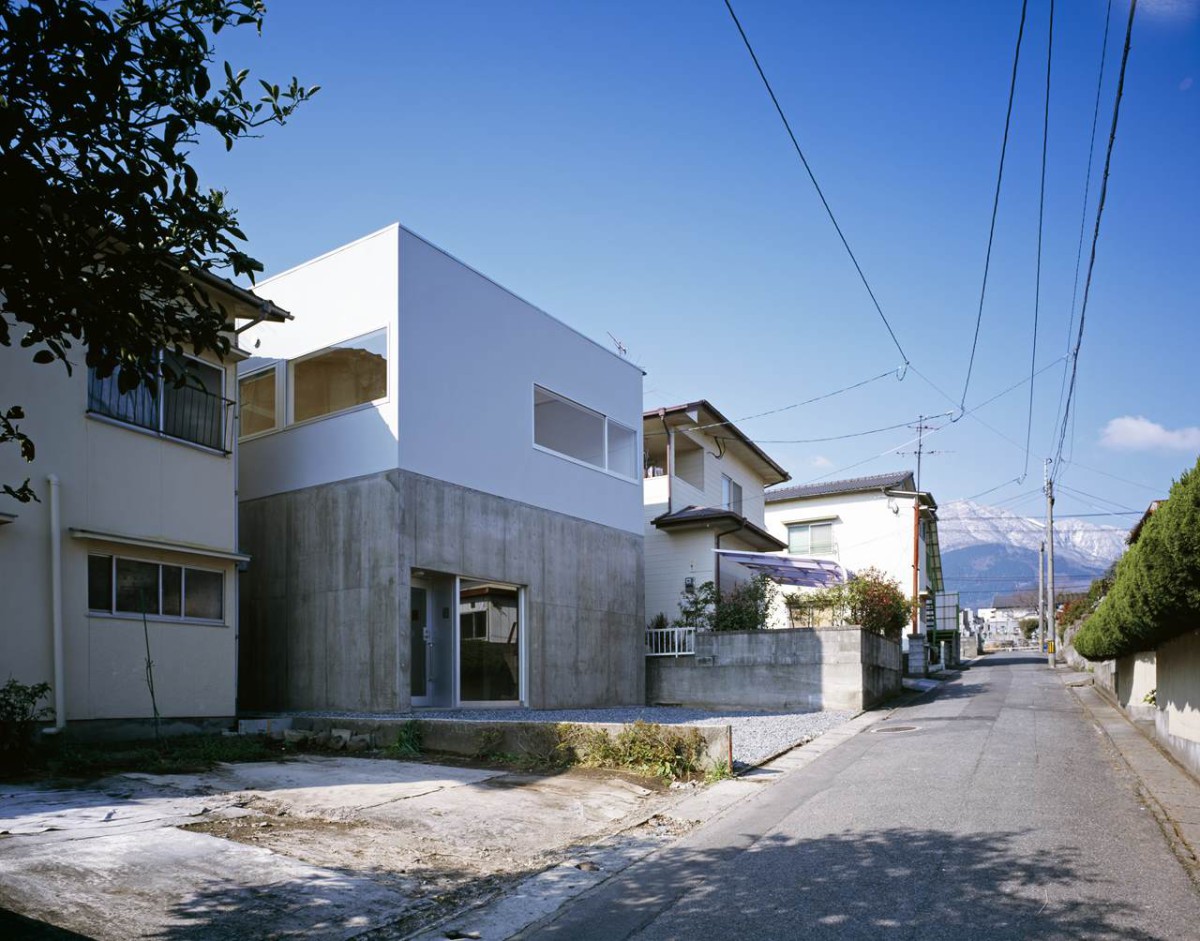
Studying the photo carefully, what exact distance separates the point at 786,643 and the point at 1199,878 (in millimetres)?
12601

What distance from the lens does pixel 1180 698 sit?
10375mm

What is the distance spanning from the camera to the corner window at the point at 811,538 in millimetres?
37219

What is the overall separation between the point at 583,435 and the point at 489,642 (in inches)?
210

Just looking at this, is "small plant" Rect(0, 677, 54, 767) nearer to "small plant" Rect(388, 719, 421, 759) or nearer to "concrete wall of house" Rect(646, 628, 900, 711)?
"small plant" Rect(388, 719, 421, 759)

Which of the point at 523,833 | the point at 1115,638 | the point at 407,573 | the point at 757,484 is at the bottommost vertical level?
the point at 523,833

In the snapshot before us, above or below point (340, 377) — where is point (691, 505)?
below

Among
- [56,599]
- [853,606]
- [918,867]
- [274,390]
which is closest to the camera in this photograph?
[918,867]

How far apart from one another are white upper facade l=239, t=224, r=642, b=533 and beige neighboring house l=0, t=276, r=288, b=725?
179 cm

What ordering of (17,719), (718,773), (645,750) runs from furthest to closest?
(645,750) < (718,773) < (17,719)

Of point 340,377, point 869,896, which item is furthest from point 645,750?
point 340,377

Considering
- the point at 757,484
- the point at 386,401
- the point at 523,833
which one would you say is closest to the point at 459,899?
the point at 523,833

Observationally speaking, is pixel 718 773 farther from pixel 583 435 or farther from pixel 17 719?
pixel 583 435

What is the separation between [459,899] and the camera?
19.6 feet

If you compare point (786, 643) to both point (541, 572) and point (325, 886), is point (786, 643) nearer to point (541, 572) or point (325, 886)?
point (541, 572)
